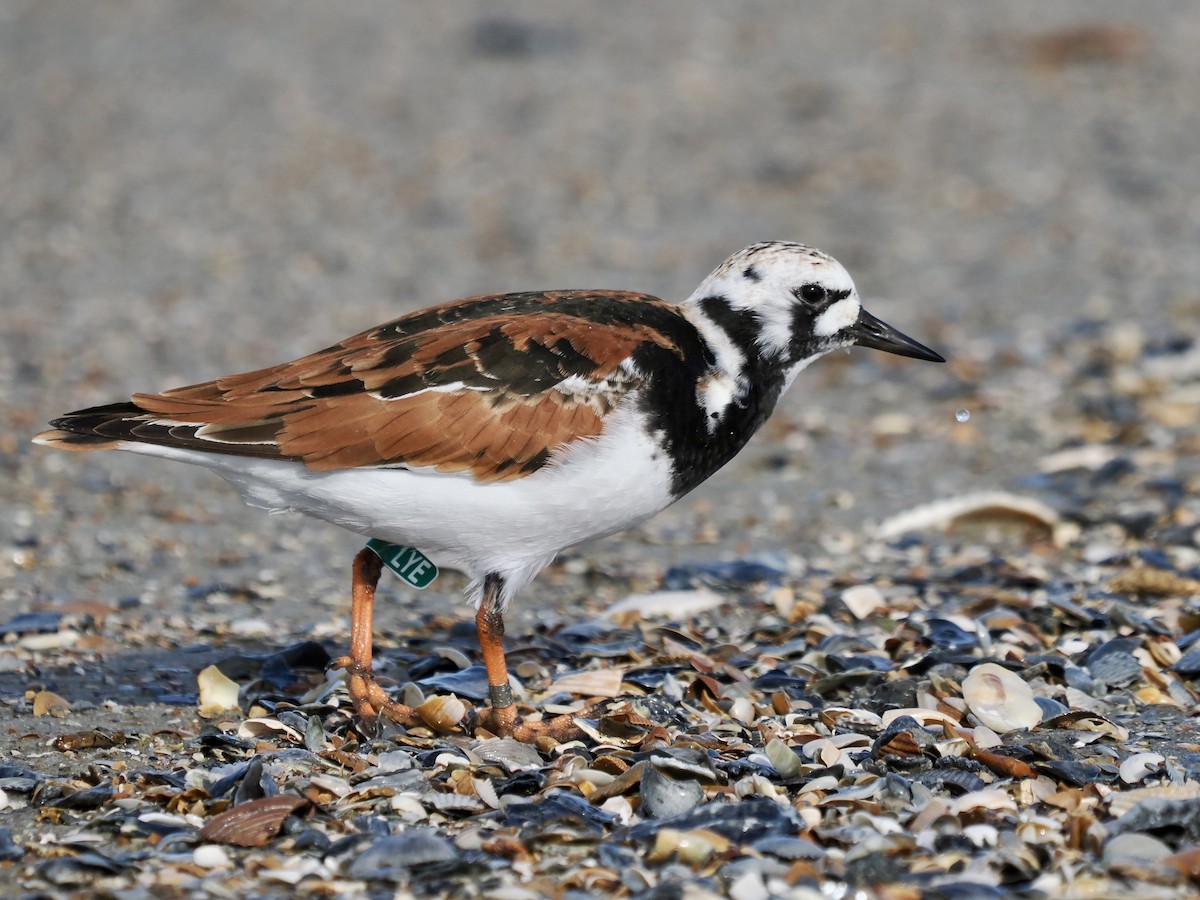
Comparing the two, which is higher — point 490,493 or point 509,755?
point 490,493

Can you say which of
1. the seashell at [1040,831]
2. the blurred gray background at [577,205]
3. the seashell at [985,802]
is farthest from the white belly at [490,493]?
the blurred gray background at [577,205]

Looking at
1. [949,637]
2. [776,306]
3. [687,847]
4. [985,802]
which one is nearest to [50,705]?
[687,847]

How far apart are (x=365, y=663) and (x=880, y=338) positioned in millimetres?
1799

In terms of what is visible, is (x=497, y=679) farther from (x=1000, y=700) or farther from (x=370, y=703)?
(x=1000, y=700)

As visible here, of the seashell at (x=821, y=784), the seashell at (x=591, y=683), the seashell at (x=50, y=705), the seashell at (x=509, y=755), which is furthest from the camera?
the seashell at (x=591, y=683)

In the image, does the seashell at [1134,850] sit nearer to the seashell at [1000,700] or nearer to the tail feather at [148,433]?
the seashell at [1000,700]

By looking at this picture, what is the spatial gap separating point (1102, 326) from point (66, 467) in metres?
5.70

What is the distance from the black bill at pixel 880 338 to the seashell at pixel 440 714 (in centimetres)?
160

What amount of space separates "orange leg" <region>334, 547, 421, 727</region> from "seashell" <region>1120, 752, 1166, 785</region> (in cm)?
187

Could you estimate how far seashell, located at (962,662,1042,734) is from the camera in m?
4.04

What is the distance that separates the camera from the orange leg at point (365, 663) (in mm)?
4145

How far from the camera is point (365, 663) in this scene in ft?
13.9

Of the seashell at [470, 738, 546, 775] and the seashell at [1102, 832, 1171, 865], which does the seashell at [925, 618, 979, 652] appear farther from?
the seashell at [470, 738, 546, 775]

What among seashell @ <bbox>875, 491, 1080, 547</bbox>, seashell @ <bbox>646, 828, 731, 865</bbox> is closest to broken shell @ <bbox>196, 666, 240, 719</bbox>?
seashell @ <bbox>646, 828, 731, 865</bbox>
